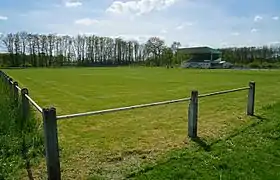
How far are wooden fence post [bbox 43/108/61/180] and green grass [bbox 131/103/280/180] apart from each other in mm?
1208

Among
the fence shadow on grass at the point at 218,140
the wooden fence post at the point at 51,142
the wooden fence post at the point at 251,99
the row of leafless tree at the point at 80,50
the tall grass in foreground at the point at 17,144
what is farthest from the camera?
the row of leafless tree at the point at 80,50

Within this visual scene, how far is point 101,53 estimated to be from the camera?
4518 inches

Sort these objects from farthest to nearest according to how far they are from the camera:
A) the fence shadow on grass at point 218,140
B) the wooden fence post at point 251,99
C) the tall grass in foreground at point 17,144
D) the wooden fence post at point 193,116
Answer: the wooden fence post at point 251,99, the wooden fence post at point 193,116, the fence shadow on grass at point 218,140, the tall grass in foreground at point 17,144

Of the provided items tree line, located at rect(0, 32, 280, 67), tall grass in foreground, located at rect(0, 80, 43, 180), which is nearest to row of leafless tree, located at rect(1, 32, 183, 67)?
tree line, located at rect(0, 32, 280, 67)

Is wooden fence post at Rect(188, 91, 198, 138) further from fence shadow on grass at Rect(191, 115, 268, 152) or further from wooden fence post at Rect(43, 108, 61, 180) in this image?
wooden fence post at Rect(43, 108, 61, 180)

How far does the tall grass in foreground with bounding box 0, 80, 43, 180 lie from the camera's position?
4909mm

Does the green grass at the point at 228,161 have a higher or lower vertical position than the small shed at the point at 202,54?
lower

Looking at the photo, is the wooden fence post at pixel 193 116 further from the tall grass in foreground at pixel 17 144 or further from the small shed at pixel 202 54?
the small shed at pixel 202 54

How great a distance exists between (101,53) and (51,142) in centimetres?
11222

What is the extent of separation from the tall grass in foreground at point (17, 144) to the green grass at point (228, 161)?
1978 millimetres

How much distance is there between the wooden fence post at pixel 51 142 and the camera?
4.27 m

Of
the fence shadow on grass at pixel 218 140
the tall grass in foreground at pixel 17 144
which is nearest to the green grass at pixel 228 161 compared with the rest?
the fence shadow on grass at pixel 218 140

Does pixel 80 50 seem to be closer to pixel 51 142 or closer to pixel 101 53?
pixel 101 53

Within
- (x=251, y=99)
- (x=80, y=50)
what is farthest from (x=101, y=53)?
(x=251, y=99)
